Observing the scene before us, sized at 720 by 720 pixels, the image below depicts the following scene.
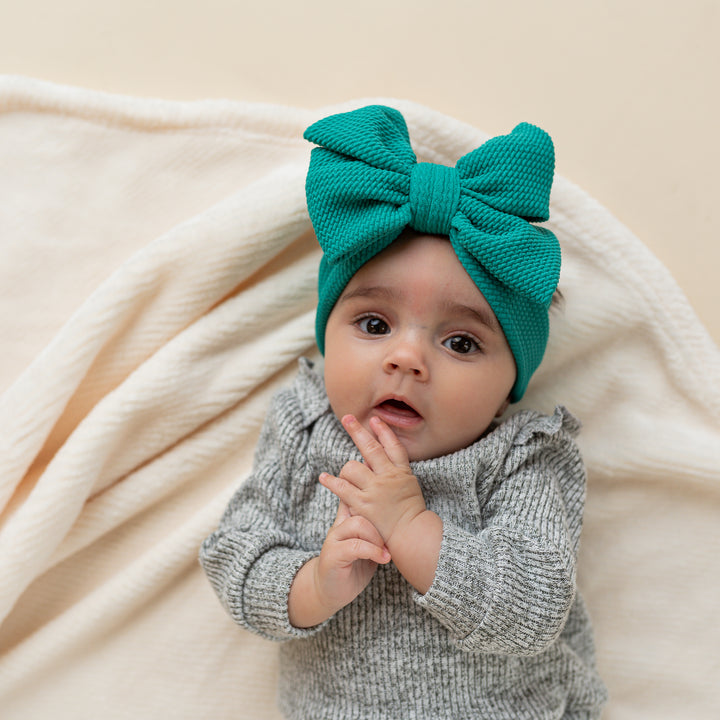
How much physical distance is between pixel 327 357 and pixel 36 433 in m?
0.55

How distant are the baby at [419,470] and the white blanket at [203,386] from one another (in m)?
0.21

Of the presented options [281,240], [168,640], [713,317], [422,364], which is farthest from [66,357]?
[713,317]

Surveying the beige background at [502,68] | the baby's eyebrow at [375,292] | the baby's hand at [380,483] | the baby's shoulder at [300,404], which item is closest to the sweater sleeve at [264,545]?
the baby's shoulder at [300,404]

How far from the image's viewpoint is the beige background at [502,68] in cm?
140

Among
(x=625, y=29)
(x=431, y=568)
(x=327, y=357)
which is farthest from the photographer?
(x=625, y=29)

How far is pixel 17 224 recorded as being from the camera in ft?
4.34

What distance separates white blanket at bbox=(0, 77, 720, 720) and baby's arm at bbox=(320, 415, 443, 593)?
35 centimetres

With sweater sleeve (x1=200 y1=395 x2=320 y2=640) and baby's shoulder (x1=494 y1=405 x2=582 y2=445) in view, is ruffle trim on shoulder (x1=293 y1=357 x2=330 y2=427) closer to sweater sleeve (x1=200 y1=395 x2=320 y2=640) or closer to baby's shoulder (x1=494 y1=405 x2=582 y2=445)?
sweater sleeve (x1=200 y1=395 x2=320 y2=640)

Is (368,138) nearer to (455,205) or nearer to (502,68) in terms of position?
(455,205)

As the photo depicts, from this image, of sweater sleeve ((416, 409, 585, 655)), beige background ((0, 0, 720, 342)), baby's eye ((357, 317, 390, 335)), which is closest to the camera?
sweater sleeve ((416, 409, 585, 655))

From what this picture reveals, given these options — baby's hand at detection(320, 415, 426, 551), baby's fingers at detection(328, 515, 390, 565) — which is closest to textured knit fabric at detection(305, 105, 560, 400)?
baby's hand at detection(320, 415, 426, 551)

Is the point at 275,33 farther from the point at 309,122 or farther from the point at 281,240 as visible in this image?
the point at 281,240

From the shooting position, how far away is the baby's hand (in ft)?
3.34

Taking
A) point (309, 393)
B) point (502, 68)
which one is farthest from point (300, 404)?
point (502, 68)
